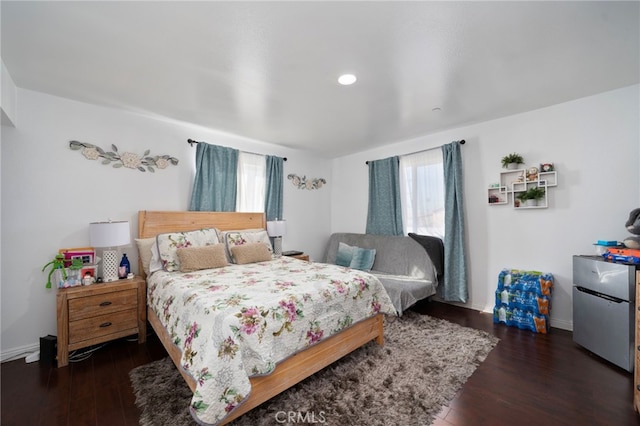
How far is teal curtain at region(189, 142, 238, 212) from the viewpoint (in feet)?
11.4

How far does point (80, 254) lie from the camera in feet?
8.46

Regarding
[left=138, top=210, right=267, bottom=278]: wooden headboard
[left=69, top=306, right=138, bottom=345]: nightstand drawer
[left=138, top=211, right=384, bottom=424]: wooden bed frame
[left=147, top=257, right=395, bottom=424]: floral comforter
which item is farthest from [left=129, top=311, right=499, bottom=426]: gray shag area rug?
[left=138, top=210, right=267, bottom=278]: wooden headboard

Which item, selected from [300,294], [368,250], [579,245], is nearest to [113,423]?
[300,294]

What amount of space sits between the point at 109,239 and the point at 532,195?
14.5ft

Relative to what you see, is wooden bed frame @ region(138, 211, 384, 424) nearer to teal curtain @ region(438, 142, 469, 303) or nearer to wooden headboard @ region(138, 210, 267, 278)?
wooden headboard @ region(138, 210, 267, 278)

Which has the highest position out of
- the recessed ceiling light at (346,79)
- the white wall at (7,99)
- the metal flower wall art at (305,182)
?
the recessed ceiling light at (346,79)

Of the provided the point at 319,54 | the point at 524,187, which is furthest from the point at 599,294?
the point at 319,54

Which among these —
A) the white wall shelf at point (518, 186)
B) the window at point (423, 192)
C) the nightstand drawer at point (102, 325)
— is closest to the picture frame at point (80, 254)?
the nightstand drawer at point (102, 325)

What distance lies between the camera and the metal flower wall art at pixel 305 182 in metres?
4.67

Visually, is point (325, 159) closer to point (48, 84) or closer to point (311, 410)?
point (48, 84)

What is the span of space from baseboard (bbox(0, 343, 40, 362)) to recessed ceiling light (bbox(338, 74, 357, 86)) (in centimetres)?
369

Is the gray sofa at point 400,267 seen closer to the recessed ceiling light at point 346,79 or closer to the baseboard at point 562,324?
the baseboard at point 562,324

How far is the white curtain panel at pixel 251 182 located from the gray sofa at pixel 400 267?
1.61m

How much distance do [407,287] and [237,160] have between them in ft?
9.37
